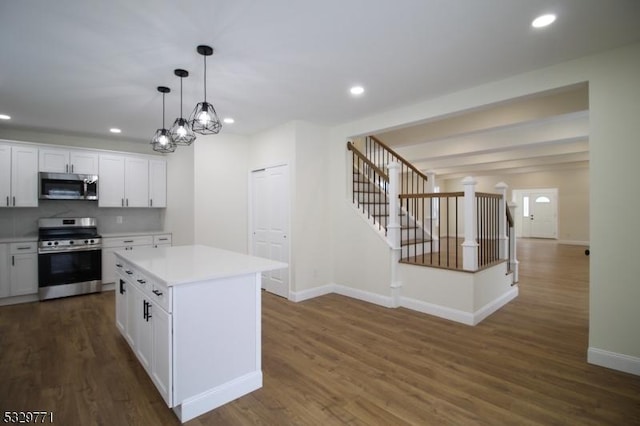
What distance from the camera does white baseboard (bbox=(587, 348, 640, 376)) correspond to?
253 cm

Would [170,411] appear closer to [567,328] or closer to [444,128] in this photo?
[567,328]

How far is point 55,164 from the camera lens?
490 cm

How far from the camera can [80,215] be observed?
5.35m

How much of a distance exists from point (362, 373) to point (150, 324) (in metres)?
1.72

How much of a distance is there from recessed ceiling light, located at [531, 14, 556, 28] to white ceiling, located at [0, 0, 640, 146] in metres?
0.04

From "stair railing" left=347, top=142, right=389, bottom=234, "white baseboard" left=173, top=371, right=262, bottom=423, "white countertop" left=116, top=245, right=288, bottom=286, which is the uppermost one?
"stair railing" left=347, top=142, right=389, bottom=234

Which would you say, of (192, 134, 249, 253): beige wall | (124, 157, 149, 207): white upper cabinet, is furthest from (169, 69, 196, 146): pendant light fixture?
(124, 157, 149, 207): white upper cabinet

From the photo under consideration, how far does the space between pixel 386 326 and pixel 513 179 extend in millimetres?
11115

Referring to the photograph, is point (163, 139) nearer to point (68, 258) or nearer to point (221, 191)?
point (221, 191)

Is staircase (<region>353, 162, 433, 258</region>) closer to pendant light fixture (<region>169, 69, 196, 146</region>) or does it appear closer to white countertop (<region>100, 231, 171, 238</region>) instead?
pendant light fixture (<region>169, 69, 196, 146</region>)

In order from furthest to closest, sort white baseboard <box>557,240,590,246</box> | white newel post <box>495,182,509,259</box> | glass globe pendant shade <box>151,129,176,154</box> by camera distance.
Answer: white baseboard <box>557,240,590,246</box>
white newel post <box>495,182,509,259</box>
glass globe pendant shade <box>151,129,176,154</box>

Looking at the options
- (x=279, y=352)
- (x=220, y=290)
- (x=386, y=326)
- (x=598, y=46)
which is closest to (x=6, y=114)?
(x=220, y=290)

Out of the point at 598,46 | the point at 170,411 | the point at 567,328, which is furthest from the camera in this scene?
the point at 567,328

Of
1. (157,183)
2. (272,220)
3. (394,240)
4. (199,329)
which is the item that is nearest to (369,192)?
(394,240)
